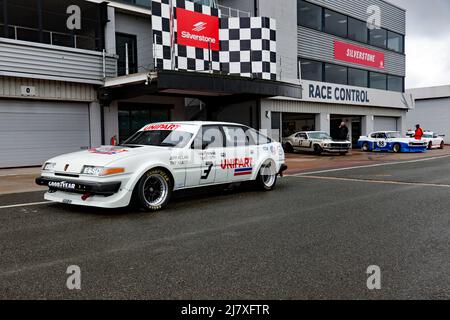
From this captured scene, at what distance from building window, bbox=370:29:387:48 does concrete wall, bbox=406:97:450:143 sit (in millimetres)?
13738

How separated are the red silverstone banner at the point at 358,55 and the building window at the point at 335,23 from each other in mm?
611

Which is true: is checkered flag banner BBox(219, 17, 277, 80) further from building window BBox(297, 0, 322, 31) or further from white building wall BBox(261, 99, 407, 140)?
building window BBox(297, 0, 322, 31)

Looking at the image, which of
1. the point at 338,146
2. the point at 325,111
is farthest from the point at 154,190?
the point at 325,111

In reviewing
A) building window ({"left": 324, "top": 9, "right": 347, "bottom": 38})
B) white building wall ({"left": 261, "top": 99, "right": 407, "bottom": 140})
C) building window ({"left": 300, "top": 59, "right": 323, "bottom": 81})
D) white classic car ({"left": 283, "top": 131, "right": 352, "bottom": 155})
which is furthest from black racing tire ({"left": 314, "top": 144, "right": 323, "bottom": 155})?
building window ({"left": 324, "top": 9, "right": 347, "bottom": 38})

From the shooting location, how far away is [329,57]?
978 inches

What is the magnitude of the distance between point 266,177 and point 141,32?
1125 centimetres

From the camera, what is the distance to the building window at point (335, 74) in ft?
81.9

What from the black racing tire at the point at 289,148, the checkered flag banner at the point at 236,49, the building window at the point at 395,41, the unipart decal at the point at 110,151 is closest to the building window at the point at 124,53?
the checkered flag banner at the point at 236,49

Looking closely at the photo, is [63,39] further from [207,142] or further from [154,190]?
[154,190]

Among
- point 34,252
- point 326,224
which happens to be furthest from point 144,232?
point 326,224

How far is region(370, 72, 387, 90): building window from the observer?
28.6m

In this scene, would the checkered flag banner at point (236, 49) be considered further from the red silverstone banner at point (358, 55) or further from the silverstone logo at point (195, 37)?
the red silverstone banner at point (358, 55)

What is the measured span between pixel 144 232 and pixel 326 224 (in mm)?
2347
